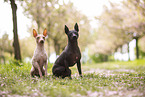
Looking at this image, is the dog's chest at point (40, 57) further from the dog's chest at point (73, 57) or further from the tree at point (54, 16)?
the tree at point (54, 16)

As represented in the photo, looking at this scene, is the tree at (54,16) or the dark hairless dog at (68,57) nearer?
the dark hairless dog at (68,57)

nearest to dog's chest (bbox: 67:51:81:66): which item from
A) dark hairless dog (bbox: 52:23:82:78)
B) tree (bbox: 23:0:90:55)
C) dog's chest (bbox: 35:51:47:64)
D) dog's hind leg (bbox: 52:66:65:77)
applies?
dark hairless dog (bbox: 52:23:82:78)

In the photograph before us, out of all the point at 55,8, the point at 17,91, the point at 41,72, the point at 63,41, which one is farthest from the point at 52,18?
the point at 17,91

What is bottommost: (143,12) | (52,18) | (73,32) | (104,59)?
(104,59)

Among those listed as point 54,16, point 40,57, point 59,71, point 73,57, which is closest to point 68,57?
point 73,57

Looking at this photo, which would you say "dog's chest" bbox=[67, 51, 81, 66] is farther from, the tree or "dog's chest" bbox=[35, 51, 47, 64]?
the tree

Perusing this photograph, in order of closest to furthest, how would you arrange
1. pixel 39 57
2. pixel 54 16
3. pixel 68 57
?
pixel 68 57 → pixel 39 57 → pixel 54 16

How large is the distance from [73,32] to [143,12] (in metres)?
10.3

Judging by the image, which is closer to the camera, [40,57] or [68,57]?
[68,57]

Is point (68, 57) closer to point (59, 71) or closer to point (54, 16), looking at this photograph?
point (59, 71)

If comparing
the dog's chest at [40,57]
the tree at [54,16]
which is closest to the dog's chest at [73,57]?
the dog's chest at [40,57]

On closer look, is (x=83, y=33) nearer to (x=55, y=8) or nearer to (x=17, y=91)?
(x=55, y=8)

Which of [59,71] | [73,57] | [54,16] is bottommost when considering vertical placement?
[59,71]

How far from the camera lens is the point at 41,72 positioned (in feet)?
20.0
